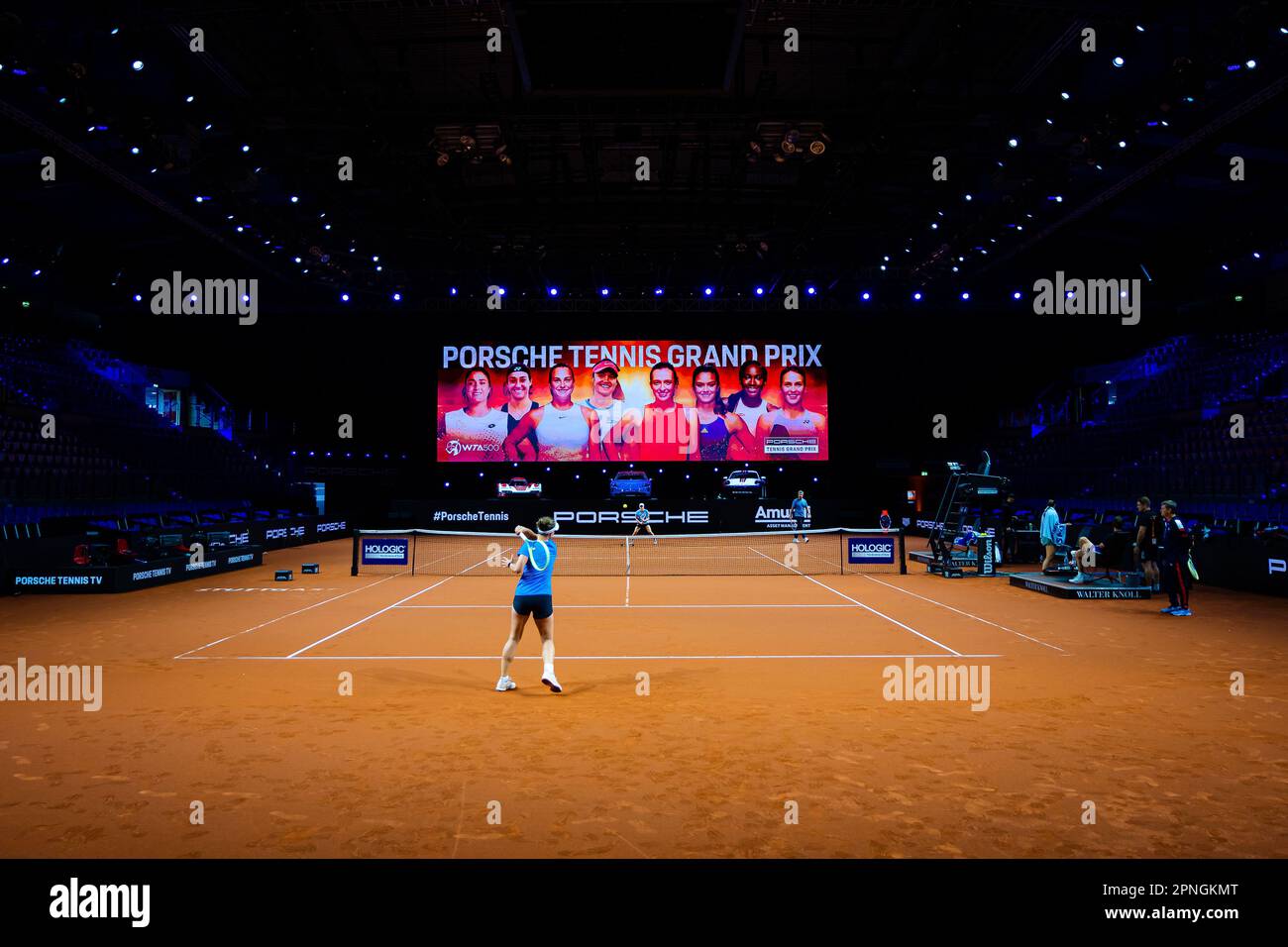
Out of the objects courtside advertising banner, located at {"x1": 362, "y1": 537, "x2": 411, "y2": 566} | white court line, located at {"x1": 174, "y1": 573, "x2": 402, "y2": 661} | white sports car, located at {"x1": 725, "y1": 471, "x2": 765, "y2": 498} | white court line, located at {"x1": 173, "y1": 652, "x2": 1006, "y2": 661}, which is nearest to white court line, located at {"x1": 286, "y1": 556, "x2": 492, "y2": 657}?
white court line, located at {"x1": 173, "y1": 652, "x2": 1006, "y2": 661}

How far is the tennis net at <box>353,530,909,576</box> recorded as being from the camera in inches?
925

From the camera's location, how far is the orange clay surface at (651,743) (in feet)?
17.3

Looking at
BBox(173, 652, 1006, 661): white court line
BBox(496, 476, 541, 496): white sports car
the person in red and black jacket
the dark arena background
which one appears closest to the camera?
the dark arena background

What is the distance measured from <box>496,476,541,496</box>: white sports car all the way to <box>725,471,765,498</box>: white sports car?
32.4 ft

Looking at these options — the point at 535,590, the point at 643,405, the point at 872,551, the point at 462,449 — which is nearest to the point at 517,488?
the point at 462,449

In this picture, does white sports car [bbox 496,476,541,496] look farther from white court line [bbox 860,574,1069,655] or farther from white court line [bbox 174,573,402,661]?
white court line [bbox 860,574,1069,655]

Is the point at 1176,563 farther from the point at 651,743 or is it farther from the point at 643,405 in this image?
the point at 643,405

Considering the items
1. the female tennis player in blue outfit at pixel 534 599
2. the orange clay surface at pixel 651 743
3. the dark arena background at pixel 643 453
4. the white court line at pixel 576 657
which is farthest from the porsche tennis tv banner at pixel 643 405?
the female tennis player in blue outfit at pixel 534 599

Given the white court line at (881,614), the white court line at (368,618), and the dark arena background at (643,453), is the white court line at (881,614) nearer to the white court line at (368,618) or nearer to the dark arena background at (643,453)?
A: the dark arena background at (643,453)

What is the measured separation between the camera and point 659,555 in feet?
93.2

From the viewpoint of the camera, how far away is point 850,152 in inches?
893

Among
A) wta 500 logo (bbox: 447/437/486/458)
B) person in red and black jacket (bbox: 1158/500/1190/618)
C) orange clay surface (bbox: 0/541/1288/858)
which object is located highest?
wta 500 logo (bbox: 447/437/486/458)

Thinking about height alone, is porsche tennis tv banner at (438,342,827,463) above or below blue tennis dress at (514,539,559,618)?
above
